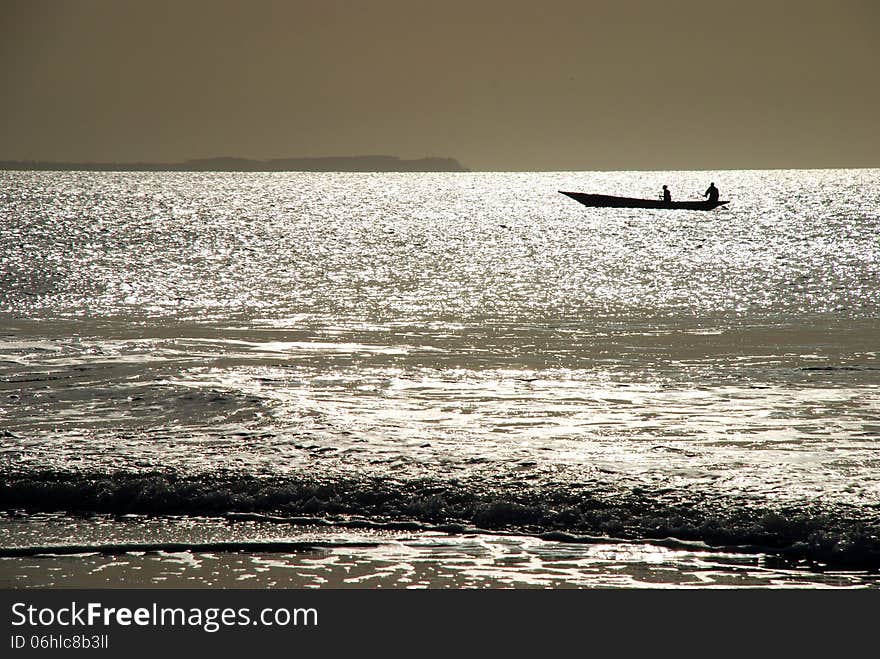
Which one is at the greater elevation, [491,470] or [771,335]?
[771,335]

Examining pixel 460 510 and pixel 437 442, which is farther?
pixel 437 442

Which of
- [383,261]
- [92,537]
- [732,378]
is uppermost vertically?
[383,261]

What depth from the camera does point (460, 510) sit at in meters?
11.0

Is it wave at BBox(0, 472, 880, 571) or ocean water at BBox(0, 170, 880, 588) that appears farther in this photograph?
wave at BBox(0, 472, 880, 571)

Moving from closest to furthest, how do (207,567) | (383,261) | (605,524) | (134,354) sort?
1. (207,567)
2. (605,524)
3. (134,354)
4. (383,261)

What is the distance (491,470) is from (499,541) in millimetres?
2411

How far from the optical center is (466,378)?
67.8ft

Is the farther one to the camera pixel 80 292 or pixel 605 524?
pixel 80 292

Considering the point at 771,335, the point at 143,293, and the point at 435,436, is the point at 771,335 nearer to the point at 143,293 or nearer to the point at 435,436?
the point at 435,436

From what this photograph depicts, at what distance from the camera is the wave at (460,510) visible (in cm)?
982

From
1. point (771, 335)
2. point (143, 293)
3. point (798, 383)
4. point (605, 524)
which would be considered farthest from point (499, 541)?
point (143, 293)

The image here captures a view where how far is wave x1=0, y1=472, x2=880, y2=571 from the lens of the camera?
32.2ft

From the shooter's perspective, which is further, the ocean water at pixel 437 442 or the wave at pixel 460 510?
the wave at pixel 460 510

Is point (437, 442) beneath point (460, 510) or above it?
A: above
